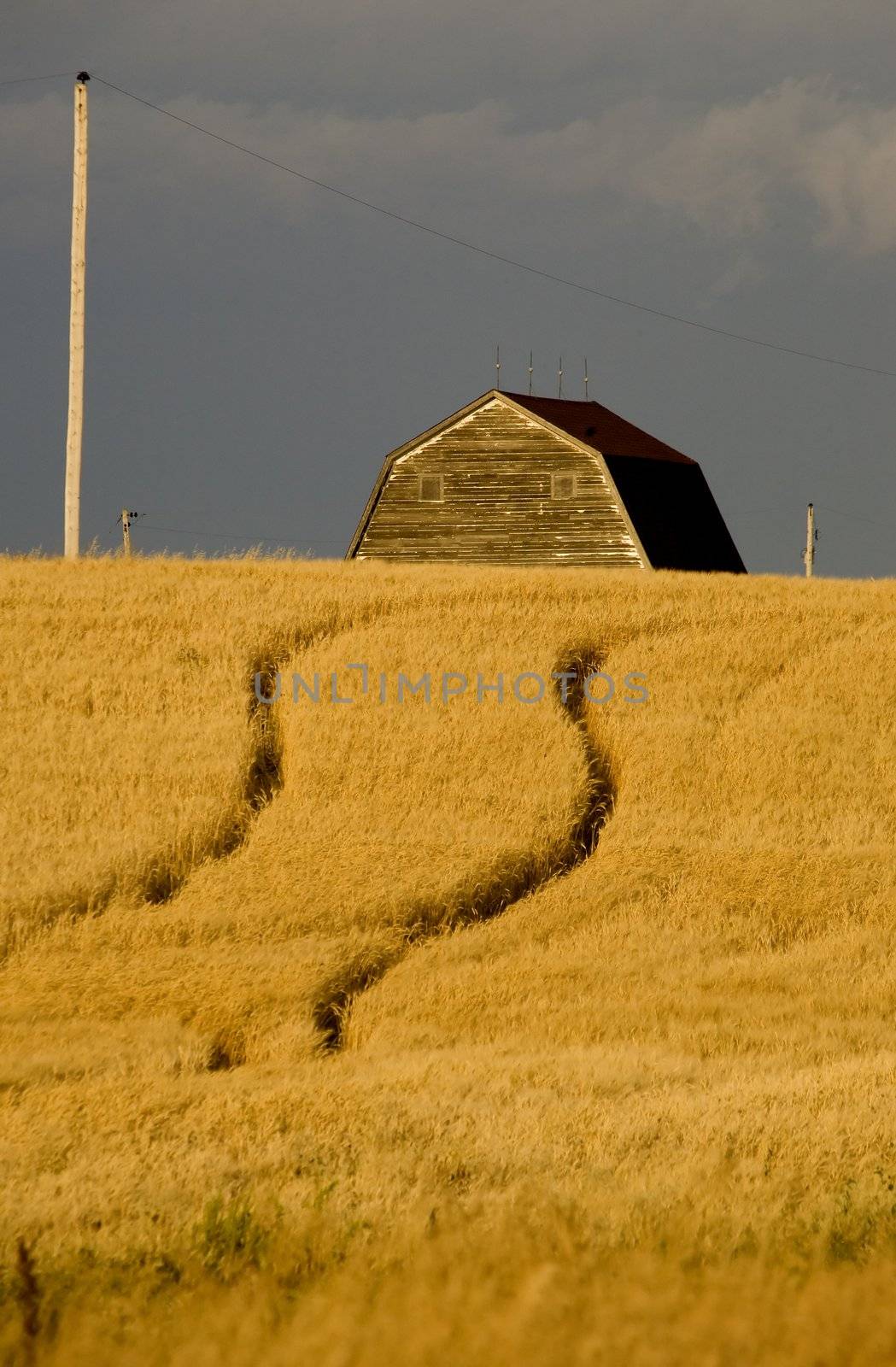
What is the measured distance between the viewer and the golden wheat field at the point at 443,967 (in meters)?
5.75

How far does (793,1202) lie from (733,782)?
12159mm

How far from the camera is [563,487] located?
Result: 1722 inches

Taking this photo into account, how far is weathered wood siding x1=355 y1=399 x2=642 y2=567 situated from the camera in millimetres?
43188

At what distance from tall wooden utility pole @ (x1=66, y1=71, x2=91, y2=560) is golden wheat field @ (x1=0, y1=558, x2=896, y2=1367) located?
8.10 ft

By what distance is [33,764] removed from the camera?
62.5 feet

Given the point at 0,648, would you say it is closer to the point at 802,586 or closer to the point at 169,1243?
the point at 802,586

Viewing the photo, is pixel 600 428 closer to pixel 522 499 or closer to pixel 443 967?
pixel 522 499

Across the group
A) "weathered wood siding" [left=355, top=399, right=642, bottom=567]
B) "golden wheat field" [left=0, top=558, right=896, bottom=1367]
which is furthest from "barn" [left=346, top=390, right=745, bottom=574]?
"golden wheat field" [left=0, top=558, right=896, bottom=1367]

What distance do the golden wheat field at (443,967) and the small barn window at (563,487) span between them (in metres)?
17.5

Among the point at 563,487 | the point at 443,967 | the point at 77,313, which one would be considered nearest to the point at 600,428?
the point at 563,487

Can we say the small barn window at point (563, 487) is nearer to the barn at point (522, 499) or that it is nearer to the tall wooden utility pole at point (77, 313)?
the barn at point (522, 499)

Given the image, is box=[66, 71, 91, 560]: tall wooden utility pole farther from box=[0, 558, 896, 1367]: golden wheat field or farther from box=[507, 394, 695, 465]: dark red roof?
box=[507, 394, 695, 465]: dark red roof

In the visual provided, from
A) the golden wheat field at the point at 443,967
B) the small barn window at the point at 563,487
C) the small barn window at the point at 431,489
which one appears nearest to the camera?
the golden wheat field at the point at 443,967

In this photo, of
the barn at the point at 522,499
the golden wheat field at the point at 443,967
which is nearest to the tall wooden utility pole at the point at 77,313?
the golden wheat field at the point at 443,967
